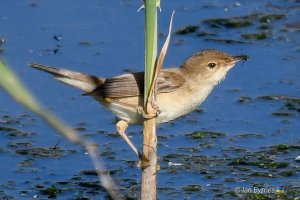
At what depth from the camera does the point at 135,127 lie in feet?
28.8

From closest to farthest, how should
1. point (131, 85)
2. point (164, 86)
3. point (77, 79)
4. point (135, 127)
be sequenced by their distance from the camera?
1. point (131, 85)
2. point (164, 86)
3. point (77, 79)
4. point (135, 127)

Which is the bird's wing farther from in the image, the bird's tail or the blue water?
the blue water

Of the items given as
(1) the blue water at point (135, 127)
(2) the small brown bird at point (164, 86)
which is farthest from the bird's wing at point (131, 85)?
(1) the blue water at point (135, 127)

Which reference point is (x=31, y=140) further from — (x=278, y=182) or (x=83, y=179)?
(x=278, y=182)

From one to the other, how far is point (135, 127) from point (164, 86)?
1.76 m

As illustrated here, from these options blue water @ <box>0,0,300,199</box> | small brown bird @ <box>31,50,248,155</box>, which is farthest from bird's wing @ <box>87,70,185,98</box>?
blue water @ <box>0,0,300,199</box>

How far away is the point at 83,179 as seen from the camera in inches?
303

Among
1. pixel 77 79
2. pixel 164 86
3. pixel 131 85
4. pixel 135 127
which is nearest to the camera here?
pixel 131 85

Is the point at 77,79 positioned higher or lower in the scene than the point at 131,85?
higher

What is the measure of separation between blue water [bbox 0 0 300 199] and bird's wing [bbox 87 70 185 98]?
3.04ft

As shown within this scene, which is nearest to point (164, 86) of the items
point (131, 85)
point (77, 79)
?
point (131, 85)

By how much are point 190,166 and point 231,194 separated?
0.69m

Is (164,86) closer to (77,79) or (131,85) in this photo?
(131,85)

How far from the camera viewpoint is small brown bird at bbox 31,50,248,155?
689cm
